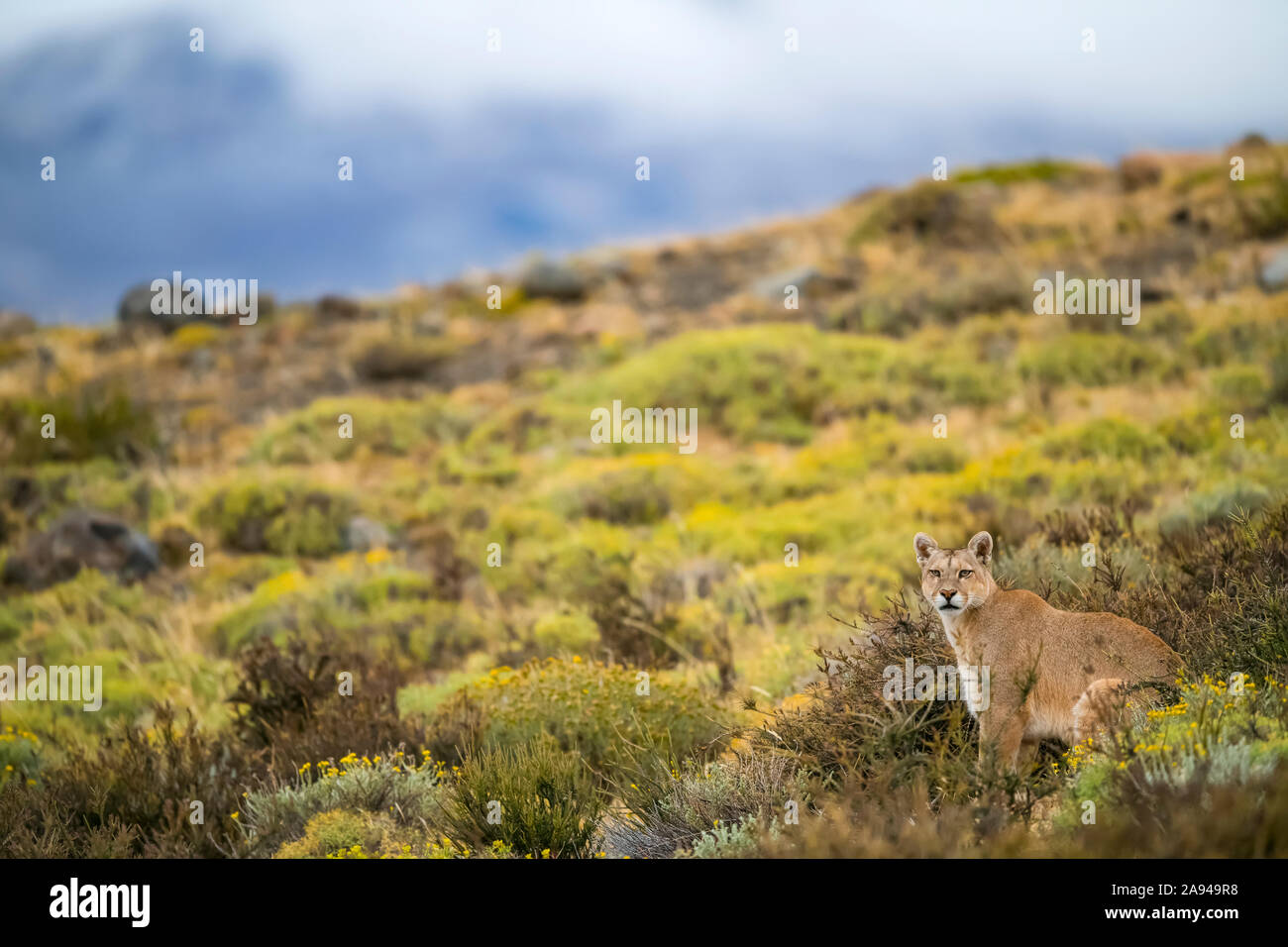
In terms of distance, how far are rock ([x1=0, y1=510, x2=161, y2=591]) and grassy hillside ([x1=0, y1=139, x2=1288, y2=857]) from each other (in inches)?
10.1

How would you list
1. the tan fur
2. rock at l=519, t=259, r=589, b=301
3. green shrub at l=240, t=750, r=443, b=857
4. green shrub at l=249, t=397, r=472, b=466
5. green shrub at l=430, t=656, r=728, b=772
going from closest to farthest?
the tan fur < green shrub at l=240, t=750, r=443, b=857 < green shrub at l=430, t=656, r=728, b=772 < green shrub at l=249, t=397, r=472, b=466 < rock at l=519, t=259, r=589, b=301

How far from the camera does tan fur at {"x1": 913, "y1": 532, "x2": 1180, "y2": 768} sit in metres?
4.88

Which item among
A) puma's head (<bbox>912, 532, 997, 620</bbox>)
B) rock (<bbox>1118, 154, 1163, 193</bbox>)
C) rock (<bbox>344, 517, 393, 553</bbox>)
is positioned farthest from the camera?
rock (<bbox>1118, 154, 1163, 193</bbox>)


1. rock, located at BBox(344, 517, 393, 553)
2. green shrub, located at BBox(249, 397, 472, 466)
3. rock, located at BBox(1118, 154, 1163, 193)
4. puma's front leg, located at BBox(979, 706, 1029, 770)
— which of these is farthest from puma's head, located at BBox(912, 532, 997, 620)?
rock, located at BBox(1118, 154, 1163, 193)

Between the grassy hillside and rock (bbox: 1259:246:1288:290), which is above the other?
rock (bbox: 1259:246:1288:290)

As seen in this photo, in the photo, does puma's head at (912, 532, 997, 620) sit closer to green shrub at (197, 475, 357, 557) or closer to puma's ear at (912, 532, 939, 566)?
puma's ear at (912, 532, 939, 566)

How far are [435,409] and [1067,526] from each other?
14410 millimetres

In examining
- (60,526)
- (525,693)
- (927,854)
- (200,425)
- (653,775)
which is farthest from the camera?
(200,425)

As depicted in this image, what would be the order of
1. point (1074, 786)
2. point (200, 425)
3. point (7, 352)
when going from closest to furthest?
point (1074, 786) → point (200, 425) → point (7, 352)

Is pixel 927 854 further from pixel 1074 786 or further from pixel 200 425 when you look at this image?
pixel 200 425

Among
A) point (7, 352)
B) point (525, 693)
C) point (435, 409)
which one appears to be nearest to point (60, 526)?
point (435, 409)

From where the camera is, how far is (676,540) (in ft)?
43.7

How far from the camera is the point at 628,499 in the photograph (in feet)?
48.8

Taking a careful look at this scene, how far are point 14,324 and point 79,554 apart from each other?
24795mm
